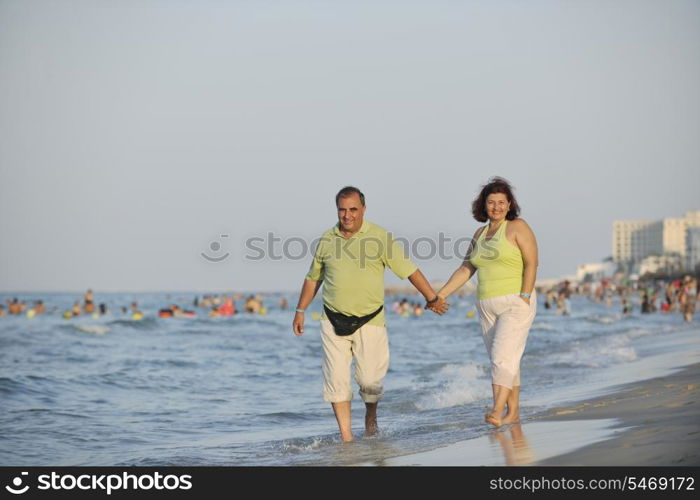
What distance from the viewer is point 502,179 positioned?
724 cm

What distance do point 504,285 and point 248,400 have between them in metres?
5.50

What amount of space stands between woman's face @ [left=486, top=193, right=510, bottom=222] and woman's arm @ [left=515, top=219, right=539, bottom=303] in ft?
0.57

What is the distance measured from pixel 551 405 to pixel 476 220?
2.17 metres

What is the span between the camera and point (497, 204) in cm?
716

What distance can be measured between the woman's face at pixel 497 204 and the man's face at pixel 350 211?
3.30 ft

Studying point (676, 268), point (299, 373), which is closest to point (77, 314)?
point (299, 373)

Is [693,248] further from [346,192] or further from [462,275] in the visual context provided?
[346,192]

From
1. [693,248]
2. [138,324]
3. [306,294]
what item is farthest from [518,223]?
[693,248]

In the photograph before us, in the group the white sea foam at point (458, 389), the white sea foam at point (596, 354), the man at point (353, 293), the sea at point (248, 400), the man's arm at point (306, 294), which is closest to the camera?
the man at point (353, 293)

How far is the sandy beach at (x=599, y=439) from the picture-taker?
5281mm

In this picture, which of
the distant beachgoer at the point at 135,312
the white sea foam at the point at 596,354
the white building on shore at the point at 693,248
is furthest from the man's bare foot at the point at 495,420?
the white building on shore at the point at 693,248

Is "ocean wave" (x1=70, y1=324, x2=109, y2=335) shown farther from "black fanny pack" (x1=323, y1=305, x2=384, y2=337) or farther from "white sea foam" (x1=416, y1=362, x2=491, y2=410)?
"black fanny pack" (x1=323, y1=305, x2=384, y2=337)

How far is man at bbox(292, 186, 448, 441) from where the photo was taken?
700 centimetres

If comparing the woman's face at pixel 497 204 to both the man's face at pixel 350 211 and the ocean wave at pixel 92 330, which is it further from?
the ocean wave at pixel 92 330
